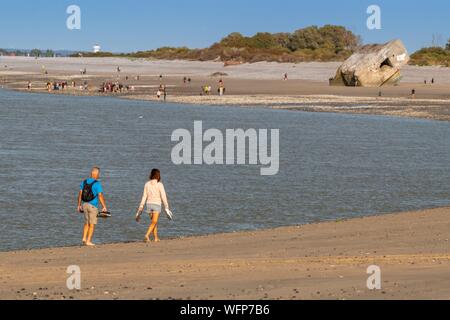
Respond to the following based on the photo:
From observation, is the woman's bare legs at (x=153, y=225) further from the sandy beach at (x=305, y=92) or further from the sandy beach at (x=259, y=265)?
the sandy beach at (x=305, y=92)

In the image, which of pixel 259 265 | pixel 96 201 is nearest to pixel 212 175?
pixel 96 201

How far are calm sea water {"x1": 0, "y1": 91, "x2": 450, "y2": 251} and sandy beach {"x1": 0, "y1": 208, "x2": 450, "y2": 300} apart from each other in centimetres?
201

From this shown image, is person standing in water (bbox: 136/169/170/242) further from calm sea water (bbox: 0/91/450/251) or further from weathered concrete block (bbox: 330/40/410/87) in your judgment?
weathered concrete block (bbox: 330/40/410/87)

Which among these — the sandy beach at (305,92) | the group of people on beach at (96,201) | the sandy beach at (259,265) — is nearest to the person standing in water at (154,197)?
the group of people on beach at (96,201)

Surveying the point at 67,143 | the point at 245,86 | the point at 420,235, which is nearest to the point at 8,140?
the point at 67,143

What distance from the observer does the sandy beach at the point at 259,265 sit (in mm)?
11102

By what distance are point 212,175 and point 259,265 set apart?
14.3 metres

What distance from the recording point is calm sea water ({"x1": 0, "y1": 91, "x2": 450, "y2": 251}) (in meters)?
19.6

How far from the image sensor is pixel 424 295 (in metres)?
10.5

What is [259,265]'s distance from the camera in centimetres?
1332

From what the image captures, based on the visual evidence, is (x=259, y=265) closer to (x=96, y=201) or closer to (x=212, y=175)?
(x=96, y=201)

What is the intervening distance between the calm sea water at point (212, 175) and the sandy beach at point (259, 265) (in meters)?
2.01
